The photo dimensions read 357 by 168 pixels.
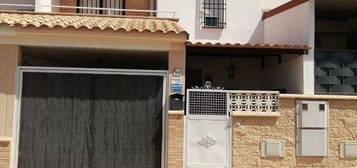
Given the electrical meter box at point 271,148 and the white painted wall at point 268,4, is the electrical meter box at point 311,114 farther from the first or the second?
the white painted wall at point 268,4

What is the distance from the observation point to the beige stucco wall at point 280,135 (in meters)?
10.1

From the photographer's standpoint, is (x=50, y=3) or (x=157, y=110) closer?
(x=157, y=110)

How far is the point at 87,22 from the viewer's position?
415 inches

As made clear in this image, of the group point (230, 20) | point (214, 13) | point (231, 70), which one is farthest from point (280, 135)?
point (214, 13)

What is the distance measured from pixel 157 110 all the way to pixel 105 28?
2394mm

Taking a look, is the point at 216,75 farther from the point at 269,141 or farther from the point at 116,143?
the point at 116,143

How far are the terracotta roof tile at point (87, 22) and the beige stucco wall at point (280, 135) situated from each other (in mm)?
2285

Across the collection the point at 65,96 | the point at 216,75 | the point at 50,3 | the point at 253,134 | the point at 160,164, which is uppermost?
the point at 50,3

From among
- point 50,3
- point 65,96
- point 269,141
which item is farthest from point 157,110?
point 50,3

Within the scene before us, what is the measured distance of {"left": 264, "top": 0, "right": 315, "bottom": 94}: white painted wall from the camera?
11.3m

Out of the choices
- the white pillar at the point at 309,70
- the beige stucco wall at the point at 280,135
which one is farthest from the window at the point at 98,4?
the white pillar at the point at 309,70

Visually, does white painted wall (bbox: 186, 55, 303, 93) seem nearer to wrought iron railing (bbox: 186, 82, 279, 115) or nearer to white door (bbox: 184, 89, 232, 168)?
wrought iron railing (bbox: 186, 82, 279, 115)

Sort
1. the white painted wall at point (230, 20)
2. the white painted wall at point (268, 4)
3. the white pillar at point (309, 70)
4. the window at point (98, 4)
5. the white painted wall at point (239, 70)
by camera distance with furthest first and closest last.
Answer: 1. the white painted wall at point (268, 4)
2. the window at point (98, 4)
3. the white painted wall at point (230, 20)
4. the white painted wall at point (239, 70)
5. the white pillar at point (309, 70)

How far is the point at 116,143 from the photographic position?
400 inches
